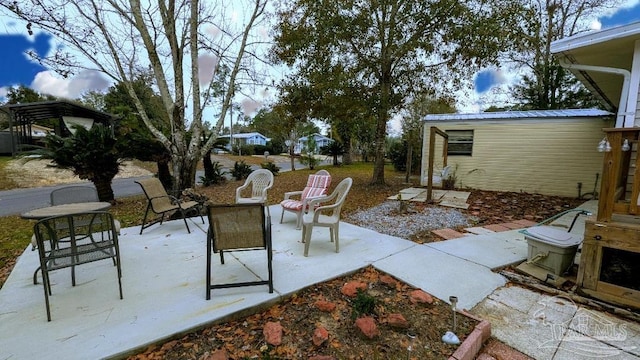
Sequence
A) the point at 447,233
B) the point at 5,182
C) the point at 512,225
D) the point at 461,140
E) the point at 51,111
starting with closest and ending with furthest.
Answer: the point at 447,233
the point at 512,225
the point at 461,140
the point at 5,182
the point at 51,111

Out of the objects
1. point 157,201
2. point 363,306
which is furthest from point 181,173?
point 363,306

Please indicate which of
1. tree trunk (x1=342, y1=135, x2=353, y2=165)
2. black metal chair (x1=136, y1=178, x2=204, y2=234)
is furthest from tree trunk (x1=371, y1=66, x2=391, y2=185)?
tree trunk (x1=342, y1=135, x2=353, y2=165)

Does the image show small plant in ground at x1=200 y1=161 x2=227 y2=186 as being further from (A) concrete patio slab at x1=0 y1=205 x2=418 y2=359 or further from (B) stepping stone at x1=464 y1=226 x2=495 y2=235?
(B) stepping stone at x1=464 y1=226 x2=495 y2=235

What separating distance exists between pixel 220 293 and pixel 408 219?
3935mm

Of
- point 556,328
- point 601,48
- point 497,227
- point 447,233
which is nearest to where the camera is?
point 556,328

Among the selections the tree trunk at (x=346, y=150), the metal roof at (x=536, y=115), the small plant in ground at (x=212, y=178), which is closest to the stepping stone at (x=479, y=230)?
the metal roof at (x=536, y=115)

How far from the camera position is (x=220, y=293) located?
2439 mm

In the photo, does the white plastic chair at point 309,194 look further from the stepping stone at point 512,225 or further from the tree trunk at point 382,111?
the tree trunk at point 382,111

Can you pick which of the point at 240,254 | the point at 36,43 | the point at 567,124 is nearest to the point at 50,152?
the point at 36,43

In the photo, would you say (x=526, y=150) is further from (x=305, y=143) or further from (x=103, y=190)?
(x=305, y=143)

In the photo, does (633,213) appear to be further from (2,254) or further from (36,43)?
(36,43)

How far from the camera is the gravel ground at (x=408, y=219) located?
15.5 feet

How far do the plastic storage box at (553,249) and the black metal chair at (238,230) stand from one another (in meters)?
2.83

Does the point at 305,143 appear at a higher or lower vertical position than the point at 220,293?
higher
